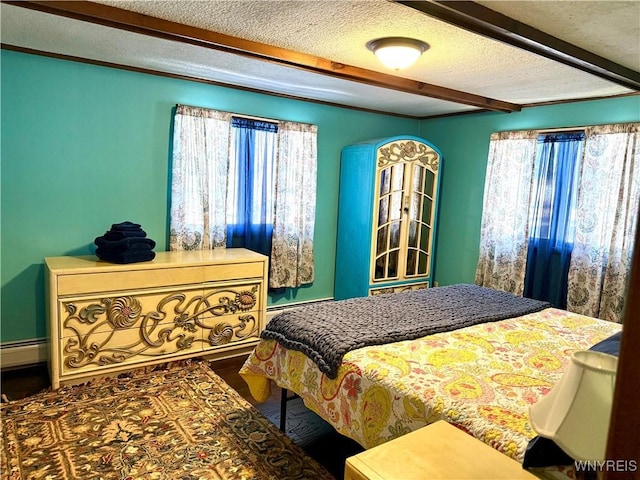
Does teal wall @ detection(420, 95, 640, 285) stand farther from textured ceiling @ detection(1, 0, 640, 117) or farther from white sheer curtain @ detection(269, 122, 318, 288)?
white sheer curtain @ detection(269, 122, 318, 288)

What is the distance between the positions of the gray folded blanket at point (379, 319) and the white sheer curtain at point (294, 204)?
56.8 inches

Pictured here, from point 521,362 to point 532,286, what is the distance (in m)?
2.25

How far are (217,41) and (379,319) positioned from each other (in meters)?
1.74

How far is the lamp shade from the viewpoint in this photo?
873 mm

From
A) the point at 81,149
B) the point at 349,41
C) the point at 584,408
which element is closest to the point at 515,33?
the point at 349,41

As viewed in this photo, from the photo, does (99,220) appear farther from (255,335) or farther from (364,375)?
(364,375)

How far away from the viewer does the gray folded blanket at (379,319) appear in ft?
6.67

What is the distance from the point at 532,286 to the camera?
3.92 m

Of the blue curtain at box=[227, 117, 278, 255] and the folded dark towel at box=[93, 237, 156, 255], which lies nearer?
the folded dark towel at box=[93, 237, 156, 255]

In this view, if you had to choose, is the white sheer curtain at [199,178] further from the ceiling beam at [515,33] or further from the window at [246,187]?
the ceiling beam at [515,33]

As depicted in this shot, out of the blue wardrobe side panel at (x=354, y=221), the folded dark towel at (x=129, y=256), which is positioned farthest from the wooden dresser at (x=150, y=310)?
the blue wardrobe side panel at (x=354, y=221)

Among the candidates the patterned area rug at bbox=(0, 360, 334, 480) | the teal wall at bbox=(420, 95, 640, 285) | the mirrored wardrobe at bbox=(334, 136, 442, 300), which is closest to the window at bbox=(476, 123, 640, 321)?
the teal wall at bbox=(420, 95, 640, 285)

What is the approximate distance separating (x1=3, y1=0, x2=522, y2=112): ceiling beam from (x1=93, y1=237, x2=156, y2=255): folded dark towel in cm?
130

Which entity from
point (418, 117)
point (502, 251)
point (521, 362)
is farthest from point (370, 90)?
point (521, 362)
